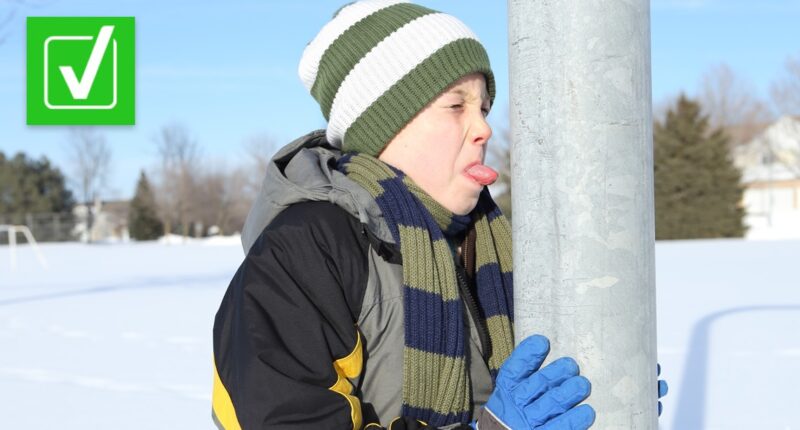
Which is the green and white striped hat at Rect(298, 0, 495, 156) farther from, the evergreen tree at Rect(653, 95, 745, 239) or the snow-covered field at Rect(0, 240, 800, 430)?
the evergreen tree at Rect(653, 95, 745, 239)

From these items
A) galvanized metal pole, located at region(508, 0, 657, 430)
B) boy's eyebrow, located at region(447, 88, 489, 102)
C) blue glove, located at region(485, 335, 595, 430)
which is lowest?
blue glove, located at region(485, 335, 595, 430)

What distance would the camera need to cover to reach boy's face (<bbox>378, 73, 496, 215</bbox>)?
1796mm

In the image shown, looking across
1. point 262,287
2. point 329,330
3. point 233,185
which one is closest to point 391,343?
point 329,330

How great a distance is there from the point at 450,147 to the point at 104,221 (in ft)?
197

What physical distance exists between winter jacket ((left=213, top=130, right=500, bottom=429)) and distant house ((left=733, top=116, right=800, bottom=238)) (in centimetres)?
4043

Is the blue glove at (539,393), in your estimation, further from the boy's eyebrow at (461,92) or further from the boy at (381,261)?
the boy's eyebrow at (461,92)

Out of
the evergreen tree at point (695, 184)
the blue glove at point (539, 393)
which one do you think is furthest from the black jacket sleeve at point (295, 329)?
the evergreen tree at point (695, 184)

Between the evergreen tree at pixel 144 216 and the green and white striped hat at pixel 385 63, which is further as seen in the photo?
the evergreen tree at pixel 144 216

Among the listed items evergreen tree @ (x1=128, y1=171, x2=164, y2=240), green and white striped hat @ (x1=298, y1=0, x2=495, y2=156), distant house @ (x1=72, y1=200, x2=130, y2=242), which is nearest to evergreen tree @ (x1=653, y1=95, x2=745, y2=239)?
green and white striped hat @ (x1=298, y1=0, x2=495, y2=156)

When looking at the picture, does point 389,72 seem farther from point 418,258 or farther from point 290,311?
point 290,311

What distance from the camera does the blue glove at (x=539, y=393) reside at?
1.12 meters

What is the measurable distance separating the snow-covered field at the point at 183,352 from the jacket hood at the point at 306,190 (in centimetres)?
326

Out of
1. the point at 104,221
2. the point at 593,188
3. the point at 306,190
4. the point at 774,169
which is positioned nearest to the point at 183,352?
the point at 306,190

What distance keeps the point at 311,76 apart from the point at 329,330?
803 mm
